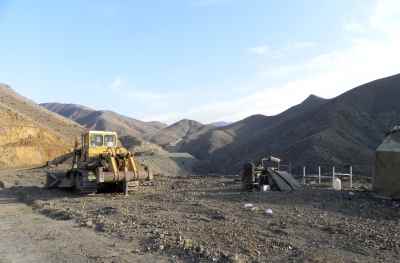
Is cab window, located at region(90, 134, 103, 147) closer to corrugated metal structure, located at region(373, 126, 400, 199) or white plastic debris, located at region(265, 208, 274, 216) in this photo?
white plastic debris, located at region(265, 208, 274, 216)

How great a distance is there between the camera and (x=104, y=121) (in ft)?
429

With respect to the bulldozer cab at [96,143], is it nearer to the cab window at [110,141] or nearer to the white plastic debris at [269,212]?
the cab window at [110,141]

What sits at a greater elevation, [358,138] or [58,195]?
[358,138]

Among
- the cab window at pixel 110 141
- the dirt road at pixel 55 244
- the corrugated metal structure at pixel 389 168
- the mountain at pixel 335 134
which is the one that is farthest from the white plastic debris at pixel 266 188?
the mountain at pixel 335 134

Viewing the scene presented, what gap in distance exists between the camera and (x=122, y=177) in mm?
17953

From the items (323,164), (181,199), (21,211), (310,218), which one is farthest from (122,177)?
(323,164)

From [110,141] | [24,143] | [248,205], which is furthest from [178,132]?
[248,205]

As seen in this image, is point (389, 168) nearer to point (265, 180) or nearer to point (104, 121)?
point (265, 180)

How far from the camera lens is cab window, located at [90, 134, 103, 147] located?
64.3 feet

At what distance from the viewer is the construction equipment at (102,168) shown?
59.0 ft

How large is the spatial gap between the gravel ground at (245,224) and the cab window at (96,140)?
2.85m

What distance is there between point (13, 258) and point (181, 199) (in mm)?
8481

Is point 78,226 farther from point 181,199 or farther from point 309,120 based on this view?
point 309,120

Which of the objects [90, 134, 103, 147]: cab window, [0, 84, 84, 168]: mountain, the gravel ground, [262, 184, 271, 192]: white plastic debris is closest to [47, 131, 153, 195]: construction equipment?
[90, 134, 103, 147]: cab window
